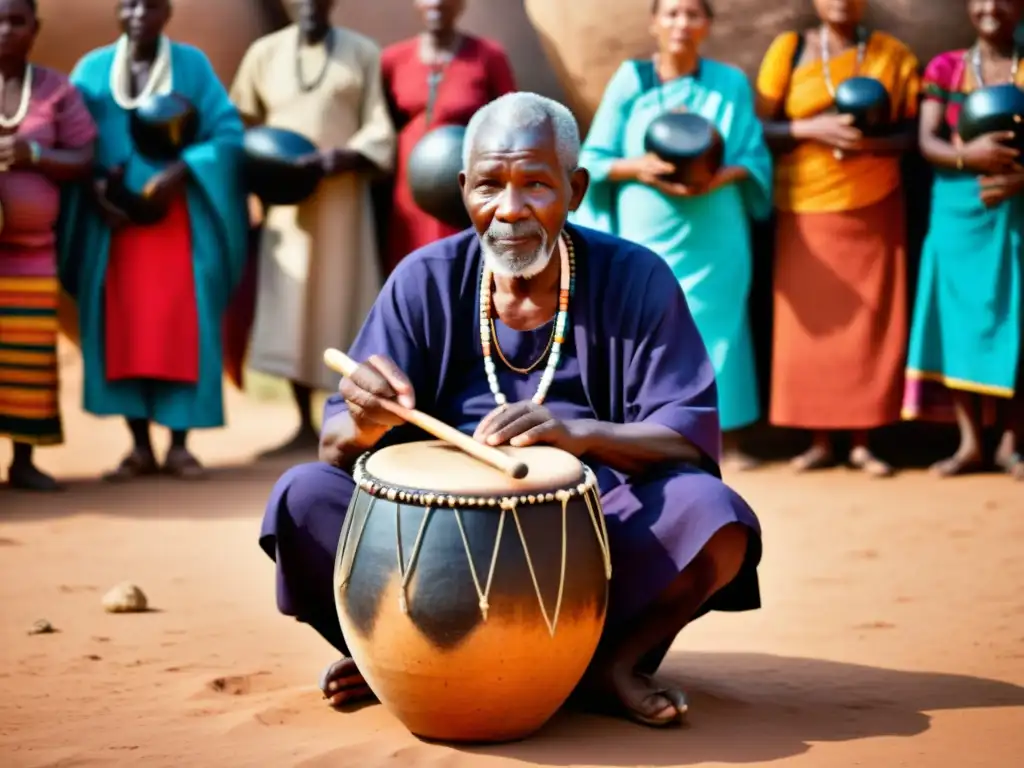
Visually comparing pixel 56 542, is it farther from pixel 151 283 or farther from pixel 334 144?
pixel 334 144

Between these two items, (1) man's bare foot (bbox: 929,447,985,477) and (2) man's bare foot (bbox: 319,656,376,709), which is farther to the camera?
(1) man's bare foot (bbox: 929,447,985,477)

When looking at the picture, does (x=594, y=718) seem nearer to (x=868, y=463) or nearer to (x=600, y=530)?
(x=600, y=530)

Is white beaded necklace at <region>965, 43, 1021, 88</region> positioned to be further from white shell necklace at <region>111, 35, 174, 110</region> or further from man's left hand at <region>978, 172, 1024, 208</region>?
white shell necklace at <region>111, 35, 174, 110</region>

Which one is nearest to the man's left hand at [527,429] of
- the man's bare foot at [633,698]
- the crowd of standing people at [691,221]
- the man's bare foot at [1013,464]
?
the man's bare foot at [633,698]

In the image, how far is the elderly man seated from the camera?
13.7 ft

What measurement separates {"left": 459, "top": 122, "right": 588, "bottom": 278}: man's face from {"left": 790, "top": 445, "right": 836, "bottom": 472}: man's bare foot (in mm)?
4357

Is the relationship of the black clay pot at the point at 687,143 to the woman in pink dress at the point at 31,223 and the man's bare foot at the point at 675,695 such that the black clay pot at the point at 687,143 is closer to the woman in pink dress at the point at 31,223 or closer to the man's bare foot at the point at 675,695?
the woman in pink dress at the point at 31,223

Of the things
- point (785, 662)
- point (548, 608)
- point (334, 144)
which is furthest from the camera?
point (334, 144)

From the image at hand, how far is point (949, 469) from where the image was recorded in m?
8.17

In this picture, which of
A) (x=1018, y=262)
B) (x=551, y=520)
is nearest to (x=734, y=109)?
(x=1018, y=262)

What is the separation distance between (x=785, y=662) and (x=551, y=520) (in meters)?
1.33

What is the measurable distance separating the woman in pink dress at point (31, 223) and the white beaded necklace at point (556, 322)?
12.6 feet

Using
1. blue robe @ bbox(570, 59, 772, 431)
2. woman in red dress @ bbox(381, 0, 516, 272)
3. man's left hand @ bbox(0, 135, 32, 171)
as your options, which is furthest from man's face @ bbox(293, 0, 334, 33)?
man's left hand @ bbox(0, 135, 32, 171)

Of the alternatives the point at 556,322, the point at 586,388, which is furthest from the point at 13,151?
the point at 586,388
